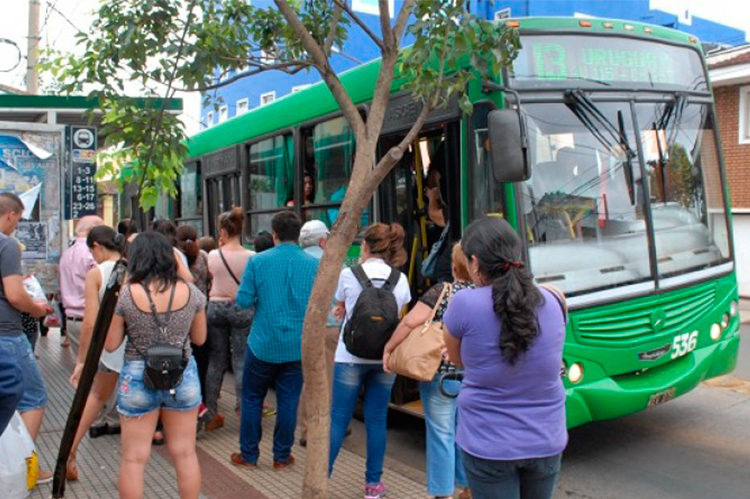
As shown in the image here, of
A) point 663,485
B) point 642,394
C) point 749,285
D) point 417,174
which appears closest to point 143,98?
point 417,174

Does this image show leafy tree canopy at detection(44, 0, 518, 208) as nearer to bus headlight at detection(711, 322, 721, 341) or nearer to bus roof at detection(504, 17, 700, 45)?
bus roof at detection(504, 17, 700, 45)

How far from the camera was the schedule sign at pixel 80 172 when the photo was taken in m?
8.85

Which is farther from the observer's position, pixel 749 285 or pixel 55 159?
pixel 749 285

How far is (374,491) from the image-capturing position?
16.6 feet

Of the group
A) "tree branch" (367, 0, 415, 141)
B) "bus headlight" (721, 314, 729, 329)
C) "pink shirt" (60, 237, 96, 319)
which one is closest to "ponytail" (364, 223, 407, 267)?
"tree branch" (367, 0, 415, 141)

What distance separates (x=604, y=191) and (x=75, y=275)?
515 centimetres

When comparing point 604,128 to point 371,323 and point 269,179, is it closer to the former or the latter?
point 371,323

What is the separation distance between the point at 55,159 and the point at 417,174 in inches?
171

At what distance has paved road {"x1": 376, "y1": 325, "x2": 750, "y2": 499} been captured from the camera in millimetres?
5438

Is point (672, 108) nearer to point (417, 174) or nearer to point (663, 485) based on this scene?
point (417, 174)

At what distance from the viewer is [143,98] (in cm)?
598

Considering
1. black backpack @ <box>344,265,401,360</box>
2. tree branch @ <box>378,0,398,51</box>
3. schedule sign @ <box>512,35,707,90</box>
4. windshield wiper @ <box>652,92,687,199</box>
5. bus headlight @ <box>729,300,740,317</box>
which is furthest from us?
bus headlight @ <box>729,300,740,317</box>

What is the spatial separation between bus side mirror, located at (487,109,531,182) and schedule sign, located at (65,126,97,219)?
536cm

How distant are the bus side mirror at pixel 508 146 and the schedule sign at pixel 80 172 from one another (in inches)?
211
